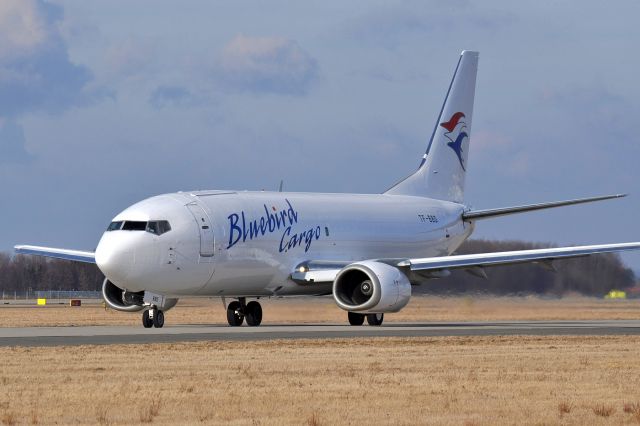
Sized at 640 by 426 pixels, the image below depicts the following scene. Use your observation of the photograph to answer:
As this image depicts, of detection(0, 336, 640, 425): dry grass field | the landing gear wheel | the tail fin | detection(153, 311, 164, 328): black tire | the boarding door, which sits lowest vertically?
detection(0, 336, 640, 425): dry grass field

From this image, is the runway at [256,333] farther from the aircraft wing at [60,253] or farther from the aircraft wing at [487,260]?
the aircraft wing at [60,253]

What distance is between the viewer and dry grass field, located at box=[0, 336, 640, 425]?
52.0 feet

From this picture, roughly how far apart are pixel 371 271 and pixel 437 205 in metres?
11.3

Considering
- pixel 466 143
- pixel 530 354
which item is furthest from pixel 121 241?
pixel 466 143

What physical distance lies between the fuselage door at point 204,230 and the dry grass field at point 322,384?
985cm

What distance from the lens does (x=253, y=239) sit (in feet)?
132

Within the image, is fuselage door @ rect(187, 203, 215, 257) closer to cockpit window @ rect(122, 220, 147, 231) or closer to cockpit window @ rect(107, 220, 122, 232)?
cockpit window @ rect(122, 220, 147, 231)

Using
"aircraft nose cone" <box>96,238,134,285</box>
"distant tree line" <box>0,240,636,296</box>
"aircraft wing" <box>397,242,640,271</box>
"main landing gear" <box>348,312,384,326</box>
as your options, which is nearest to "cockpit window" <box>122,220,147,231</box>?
"aircraft nose cone" <box>96,238,134,285</box>

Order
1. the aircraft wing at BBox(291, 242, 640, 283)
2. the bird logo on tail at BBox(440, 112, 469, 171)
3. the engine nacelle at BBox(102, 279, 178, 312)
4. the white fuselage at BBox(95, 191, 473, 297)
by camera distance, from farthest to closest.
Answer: the bird logo on tail at BBox(440, 112, 469, 171), the aircraft wing at BBox(291, 242, 640, 283), the engine nacelle at BBox(102, 279, 178, 312), the white fuselage at BBox(95, 191, 473, 297)

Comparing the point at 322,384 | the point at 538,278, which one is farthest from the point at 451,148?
the point at 322,384

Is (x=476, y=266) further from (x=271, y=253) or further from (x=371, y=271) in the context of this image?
(x=271, y=253)

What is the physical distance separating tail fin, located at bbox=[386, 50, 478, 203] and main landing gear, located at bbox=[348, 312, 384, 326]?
376 inches

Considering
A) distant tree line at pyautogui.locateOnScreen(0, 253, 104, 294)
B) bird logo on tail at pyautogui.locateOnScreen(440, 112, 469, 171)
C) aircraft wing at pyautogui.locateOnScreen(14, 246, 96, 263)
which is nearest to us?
aircraft wing at pyautogui.locateOnScreen(14, 246, 96, 263)

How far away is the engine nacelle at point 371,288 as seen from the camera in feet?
128
